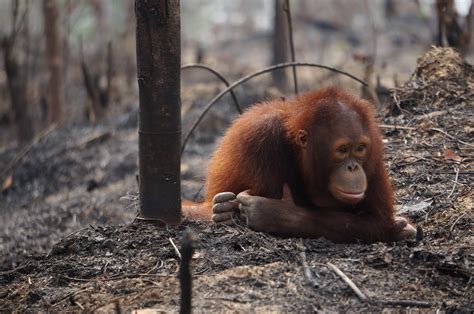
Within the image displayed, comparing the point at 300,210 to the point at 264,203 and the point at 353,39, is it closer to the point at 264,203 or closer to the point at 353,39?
the point at 264,203

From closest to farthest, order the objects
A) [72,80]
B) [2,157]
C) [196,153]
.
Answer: [196,153]
[2,157]
[72,80]

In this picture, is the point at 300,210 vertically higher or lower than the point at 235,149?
lower

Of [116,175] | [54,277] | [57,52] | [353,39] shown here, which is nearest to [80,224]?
[116,175]

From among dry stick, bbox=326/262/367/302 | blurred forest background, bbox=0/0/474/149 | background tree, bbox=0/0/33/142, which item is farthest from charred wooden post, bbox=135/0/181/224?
background tree, bbox=0/0/33/142

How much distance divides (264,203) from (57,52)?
898 cm

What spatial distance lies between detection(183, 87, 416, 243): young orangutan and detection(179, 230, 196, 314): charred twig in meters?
1.67

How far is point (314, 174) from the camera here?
4.31 meters

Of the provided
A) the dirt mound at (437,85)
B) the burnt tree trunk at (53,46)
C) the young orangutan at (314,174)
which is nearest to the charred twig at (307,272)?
the young orangutan at (314,174)

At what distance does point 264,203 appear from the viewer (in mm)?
4250

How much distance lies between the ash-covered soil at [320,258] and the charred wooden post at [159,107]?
0.63 feet

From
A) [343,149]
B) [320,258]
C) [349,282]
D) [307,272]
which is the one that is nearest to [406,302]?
[349,282]

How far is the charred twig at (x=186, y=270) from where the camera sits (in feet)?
7.91

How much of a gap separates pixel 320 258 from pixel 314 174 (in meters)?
0.66

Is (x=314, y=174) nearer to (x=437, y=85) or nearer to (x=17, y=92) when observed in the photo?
(x=437, y=85)
